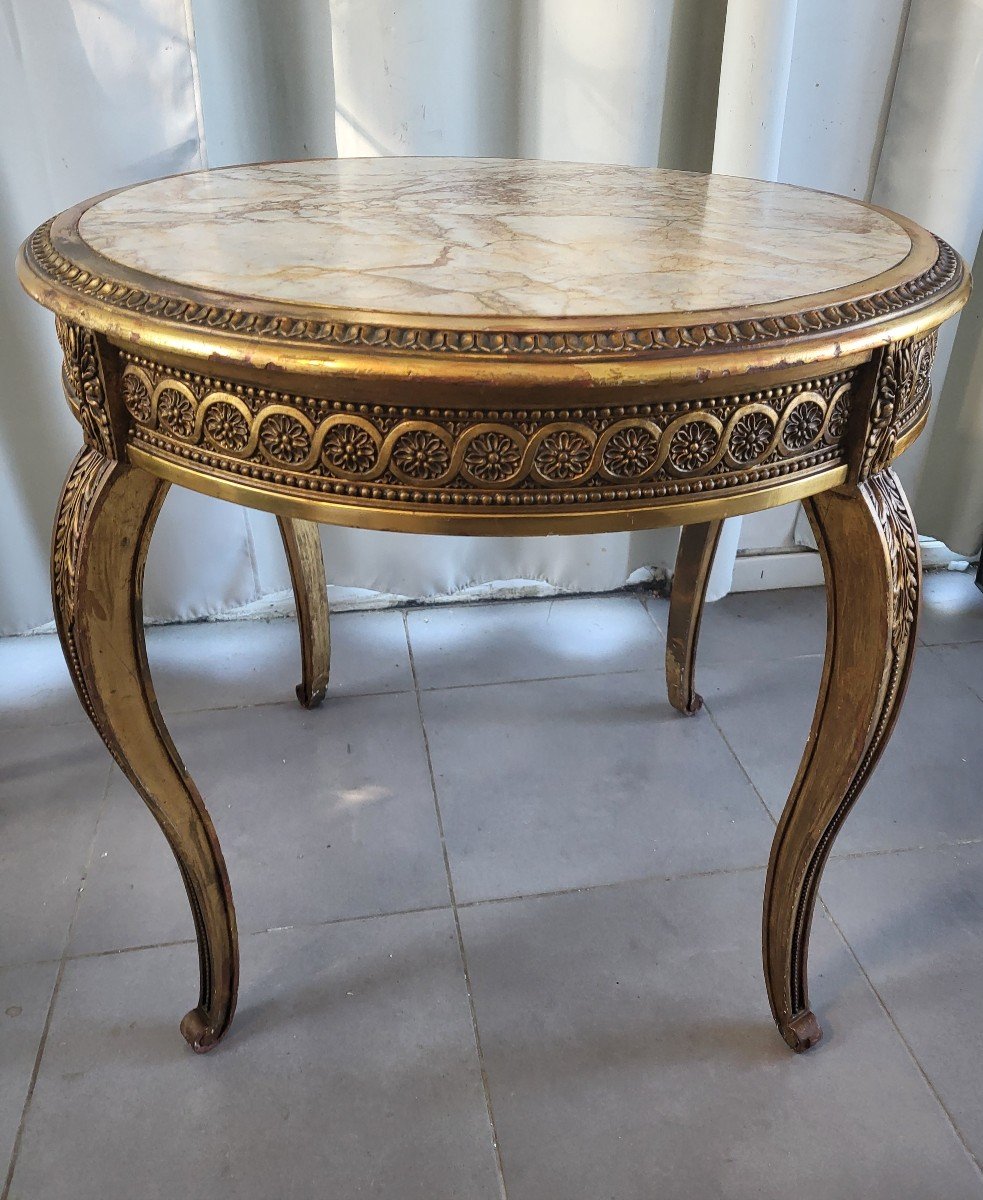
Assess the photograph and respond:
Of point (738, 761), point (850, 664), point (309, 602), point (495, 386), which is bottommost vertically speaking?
point (738, 761)

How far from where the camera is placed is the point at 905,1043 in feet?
3.34

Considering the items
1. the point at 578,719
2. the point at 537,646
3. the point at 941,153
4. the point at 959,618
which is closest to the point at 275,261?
the point at 578,719

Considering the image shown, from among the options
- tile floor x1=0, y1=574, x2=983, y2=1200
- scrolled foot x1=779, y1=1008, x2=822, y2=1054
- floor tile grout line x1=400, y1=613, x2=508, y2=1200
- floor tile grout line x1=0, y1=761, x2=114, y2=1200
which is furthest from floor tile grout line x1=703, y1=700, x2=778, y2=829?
floor tile grout line x1=0, y1=761, x2=114, y2=1200

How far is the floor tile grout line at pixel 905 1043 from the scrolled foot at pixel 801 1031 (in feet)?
0.33

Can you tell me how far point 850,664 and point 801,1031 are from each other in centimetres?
43

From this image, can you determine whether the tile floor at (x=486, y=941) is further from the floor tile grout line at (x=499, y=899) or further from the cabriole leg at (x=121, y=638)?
the cabriole leg at (x=121, y=638)

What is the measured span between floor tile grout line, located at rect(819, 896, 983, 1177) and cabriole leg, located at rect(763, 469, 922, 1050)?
20 cm

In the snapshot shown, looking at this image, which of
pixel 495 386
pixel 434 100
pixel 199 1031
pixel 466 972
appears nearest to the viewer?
pixel 495 386

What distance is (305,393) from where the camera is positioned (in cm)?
62

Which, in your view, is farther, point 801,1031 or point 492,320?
point 801,1031

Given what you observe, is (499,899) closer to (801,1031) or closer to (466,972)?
(466,972)

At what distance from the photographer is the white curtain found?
4.18ft

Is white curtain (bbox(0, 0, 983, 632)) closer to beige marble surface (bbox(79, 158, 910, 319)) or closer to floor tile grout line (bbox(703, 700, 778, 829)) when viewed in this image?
beige marble surface (bbox(79, 158, 910, 319))

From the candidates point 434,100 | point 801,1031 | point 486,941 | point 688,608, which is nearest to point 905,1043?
point 801,1031
